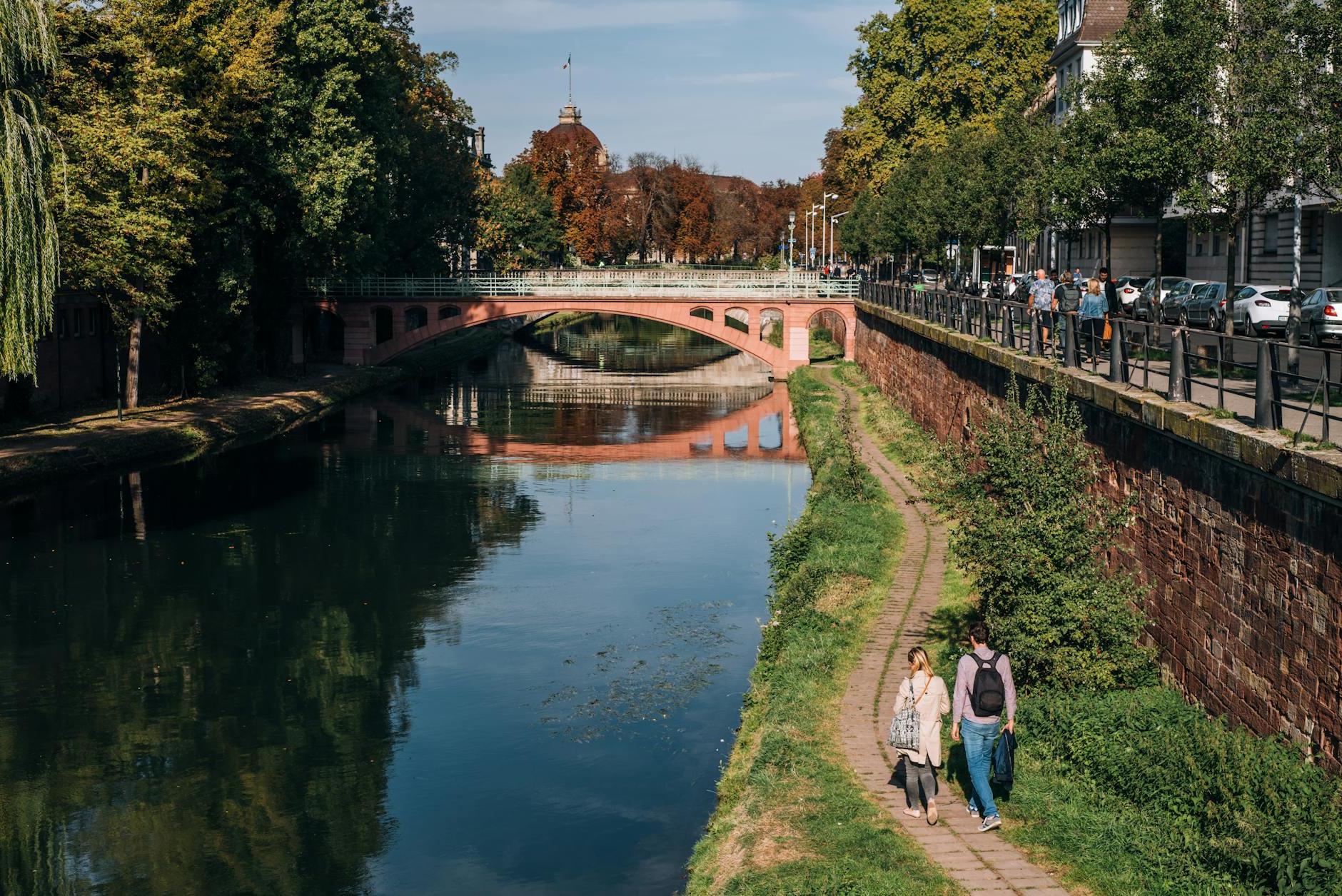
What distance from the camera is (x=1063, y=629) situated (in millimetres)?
17031

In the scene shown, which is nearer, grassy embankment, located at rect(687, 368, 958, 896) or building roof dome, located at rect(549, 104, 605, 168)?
grassy embankment, located at rect(687, 368, 958, 896)

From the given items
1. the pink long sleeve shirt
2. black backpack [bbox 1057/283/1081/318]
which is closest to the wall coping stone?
black backpack [bbox 1057/283/1081/318]

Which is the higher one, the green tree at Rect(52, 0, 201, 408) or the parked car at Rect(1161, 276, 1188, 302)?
the green tree at Rect(52, 0, 201, 408)

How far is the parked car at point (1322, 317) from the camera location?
103 ft

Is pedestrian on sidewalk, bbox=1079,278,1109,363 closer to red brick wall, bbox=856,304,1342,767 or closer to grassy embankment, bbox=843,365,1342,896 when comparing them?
red brick wall, bbox=856,304,1342,767

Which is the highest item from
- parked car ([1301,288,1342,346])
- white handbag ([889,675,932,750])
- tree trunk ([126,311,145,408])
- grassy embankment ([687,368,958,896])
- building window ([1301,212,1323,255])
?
building window ([1301,212,1323,255])

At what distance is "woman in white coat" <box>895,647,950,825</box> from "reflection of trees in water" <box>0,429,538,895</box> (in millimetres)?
7129

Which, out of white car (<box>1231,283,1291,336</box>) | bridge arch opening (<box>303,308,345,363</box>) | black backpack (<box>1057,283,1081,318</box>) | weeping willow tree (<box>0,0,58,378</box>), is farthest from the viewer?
bridge arch opening (<box>303,308,345,363</box>)

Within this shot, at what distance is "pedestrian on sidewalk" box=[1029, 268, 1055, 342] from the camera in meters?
26.5

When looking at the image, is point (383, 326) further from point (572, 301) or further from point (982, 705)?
point (982, 705)

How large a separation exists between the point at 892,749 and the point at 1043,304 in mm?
13581

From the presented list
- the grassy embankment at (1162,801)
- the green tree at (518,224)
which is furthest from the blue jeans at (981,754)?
the green tree at (518,224)

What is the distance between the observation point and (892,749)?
1664 cm

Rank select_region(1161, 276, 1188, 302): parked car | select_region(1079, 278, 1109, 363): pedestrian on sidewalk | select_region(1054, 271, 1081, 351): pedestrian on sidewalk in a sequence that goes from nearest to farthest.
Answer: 1. select_region(1079, 278, 1109, 363): pedestrian on sidewalk
2. select_region(1054, 271, 1081, 351): pedestrian on sidewalk
3. select_region(1161, 276, 1188, 302): parked car
